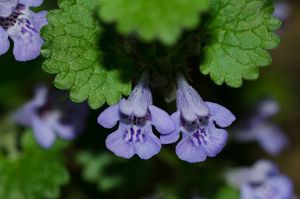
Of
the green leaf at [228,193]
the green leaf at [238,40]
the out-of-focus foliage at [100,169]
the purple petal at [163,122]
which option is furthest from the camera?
the out-of-focus foliage at [100,169]

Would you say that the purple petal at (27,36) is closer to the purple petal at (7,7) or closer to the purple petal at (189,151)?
the purple petal at (7,7)

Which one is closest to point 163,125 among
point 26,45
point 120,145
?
point 120,145

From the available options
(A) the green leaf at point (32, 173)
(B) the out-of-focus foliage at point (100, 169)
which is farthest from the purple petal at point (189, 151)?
(B) the out-of-focus foliage at point (100, 169)

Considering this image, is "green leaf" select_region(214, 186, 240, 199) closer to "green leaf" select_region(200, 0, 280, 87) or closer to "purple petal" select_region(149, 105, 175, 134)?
"green leaf" select_region(200, 0, 280, 87)

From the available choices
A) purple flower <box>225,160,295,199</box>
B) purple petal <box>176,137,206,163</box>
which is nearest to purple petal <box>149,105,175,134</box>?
purple petal <box>176,137,206,163</box>

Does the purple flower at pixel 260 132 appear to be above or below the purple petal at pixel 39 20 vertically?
below

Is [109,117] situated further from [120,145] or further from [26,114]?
[26,114]
